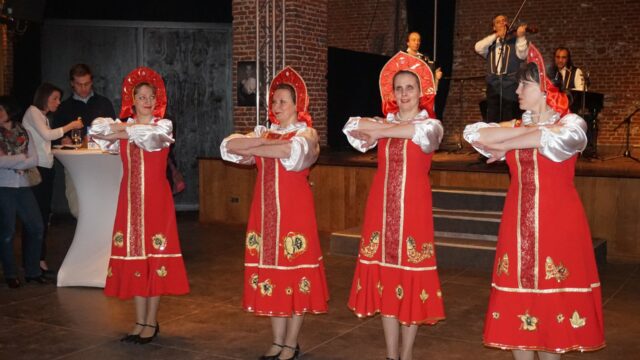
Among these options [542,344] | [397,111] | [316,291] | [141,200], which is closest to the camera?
[542,344]

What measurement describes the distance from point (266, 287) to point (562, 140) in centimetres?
166

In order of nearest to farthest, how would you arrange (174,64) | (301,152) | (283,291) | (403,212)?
1. (403,212)
2. (301,152)
3. (283,291)
4. (174,64)

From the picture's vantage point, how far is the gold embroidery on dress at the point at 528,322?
3078mm

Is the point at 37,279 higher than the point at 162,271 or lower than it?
lower

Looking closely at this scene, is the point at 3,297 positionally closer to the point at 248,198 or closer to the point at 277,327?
the point at 277,327

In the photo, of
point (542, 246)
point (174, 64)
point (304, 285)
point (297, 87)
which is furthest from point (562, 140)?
point (174, 64)

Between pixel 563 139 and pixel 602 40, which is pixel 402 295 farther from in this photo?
pixel 602 40

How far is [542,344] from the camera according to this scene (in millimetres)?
3084

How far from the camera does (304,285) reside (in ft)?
12.5

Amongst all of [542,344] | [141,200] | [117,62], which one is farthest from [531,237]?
[117,62]

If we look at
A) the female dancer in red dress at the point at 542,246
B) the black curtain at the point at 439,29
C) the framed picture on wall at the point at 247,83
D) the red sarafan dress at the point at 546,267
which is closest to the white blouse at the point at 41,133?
the framed picture on wall at the point at 247,83

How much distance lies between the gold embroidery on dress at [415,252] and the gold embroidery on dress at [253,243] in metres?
0.79

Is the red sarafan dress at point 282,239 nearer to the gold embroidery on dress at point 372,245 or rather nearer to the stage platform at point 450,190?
the gold embroidery on dress at point 372,245

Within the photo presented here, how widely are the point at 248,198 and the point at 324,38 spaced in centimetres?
248
